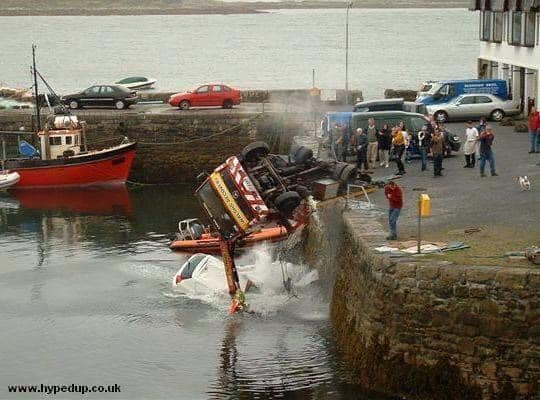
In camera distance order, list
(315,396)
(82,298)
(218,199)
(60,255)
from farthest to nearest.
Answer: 1. (60,255)
2. (82,298)
3. (218,199)
4. (315,396)

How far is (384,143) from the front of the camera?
35469 millimetres

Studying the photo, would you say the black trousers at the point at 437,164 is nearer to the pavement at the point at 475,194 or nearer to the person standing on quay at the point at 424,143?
the pavement at the point at 475,194

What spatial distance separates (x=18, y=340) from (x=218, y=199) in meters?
5.69

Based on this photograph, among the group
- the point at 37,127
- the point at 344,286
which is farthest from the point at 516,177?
the point at 37,127

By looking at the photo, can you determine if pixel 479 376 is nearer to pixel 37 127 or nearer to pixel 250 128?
pixel 250 128

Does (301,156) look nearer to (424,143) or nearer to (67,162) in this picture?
(424,143)

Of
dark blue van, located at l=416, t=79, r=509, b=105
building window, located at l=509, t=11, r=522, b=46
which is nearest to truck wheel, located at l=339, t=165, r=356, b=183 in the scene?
dark blue van, located at l=416, t=79, r=509, b=105

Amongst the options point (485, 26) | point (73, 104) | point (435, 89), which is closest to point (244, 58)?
point (73, 104)

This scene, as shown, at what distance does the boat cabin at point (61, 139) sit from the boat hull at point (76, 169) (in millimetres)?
637

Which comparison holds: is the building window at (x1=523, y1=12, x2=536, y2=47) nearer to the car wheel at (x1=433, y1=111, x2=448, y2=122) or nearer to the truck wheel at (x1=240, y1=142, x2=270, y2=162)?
the car wheel at (x1=433, y1=111, x2=448, y2=122)

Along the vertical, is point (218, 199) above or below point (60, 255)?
above

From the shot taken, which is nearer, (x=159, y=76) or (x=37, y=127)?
(x=37, y=127)

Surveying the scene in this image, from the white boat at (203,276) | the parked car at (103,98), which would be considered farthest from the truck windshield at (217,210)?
the parked car at (103,98)

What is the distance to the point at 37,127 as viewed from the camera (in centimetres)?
5097
